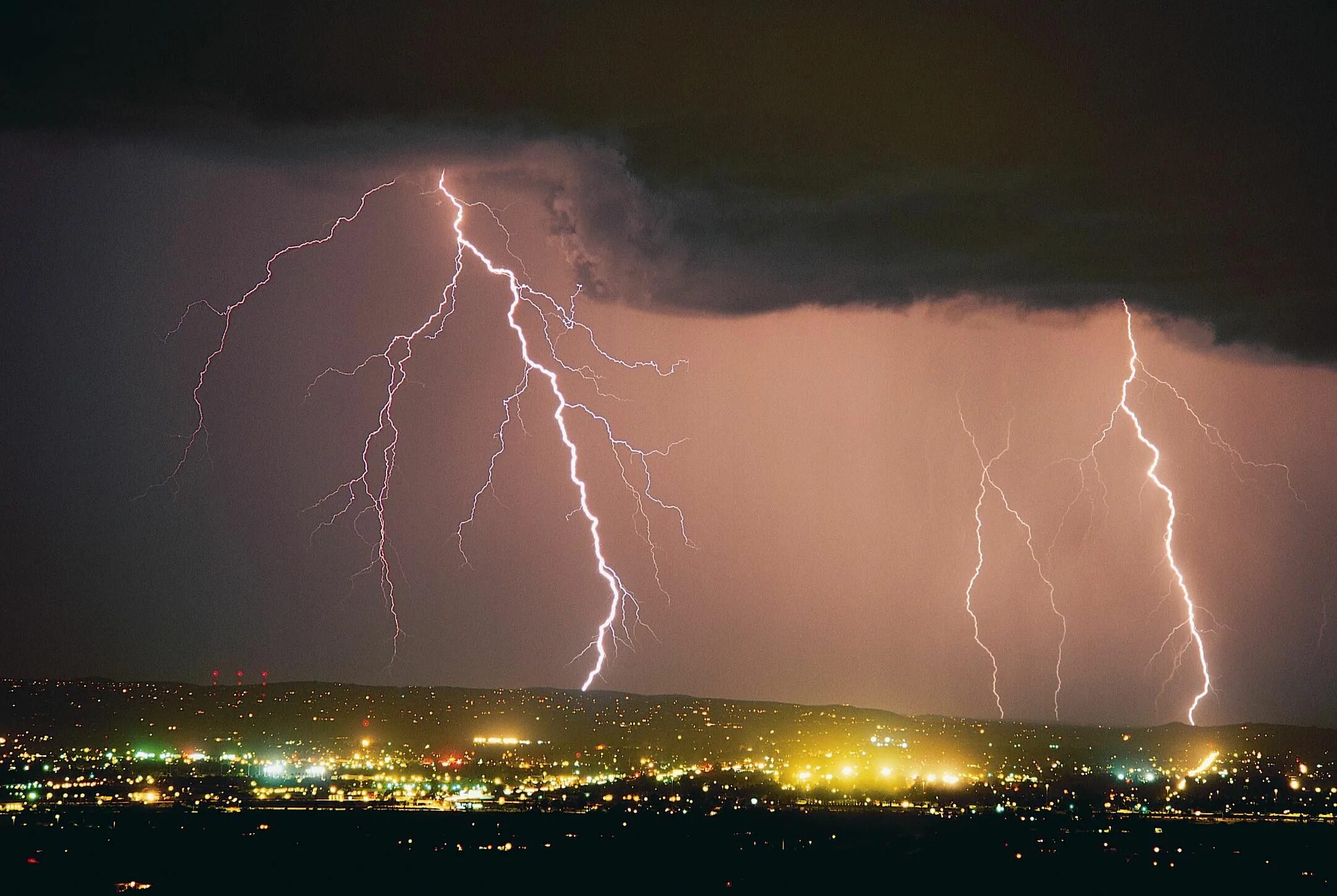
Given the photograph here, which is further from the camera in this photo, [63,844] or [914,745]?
[914,745]

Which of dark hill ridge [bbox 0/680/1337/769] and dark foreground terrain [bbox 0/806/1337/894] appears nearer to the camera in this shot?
dark foreground terrain [bbox 0/806/1337/894]

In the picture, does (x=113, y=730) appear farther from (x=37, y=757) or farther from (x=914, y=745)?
(x=914, y=745)

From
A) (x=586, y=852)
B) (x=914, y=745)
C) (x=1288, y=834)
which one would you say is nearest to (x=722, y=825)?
(x=586, y=852)

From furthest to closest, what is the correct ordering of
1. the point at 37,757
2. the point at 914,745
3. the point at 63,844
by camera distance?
the point at 914,745, the point at 37,757, the point at 63,844

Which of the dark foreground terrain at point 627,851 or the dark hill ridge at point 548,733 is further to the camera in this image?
the dark hill ridge at point 548,733

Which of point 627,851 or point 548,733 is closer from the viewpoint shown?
point 627,851

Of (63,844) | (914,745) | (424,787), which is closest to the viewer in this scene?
(63,844)

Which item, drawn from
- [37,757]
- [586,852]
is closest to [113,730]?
[37,757]
